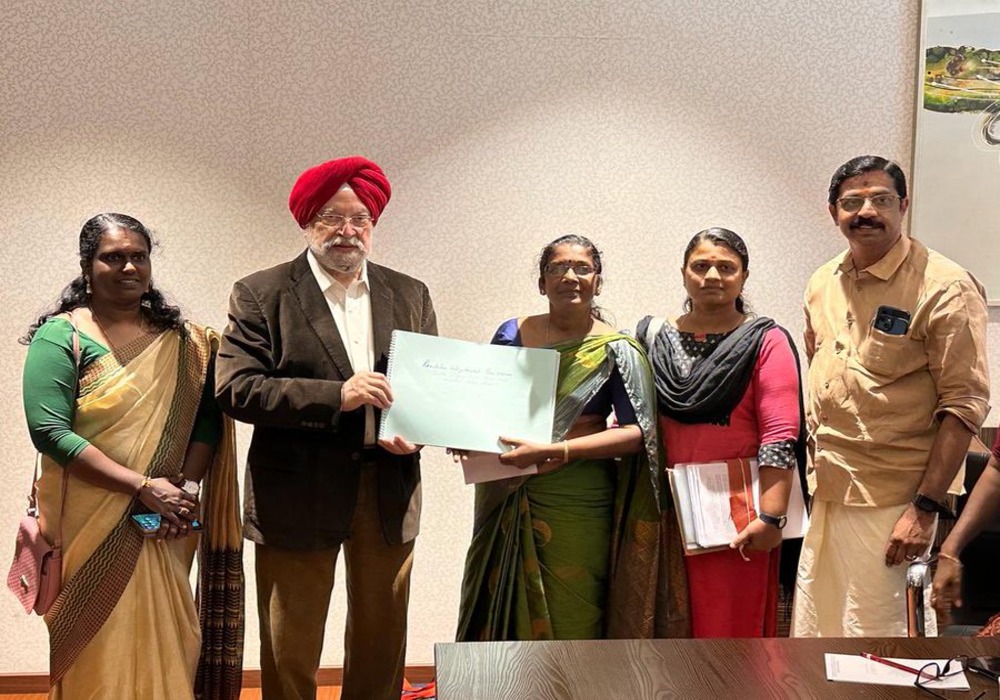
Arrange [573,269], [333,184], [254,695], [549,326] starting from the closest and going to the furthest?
[333,184]
[573,269]
[549,326]
[254,695]

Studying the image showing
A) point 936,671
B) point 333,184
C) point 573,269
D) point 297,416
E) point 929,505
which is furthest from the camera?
point 573,269

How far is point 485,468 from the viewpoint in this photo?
259cm

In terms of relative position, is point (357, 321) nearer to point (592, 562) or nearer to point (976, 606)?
point (592, 562)

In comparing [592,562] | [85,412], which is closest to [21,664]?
[85,412]

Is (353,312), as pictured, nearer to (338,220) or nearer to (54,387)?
(338,220)

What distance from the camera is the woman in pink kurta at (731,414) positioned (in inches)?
100

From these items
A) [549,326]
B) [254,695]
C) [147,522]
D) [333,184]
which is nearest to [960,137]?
[549,326]

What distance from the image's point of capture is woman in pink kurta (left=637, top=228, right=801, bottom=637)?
2.54m

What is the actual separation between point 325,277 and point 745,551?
1.30 meters

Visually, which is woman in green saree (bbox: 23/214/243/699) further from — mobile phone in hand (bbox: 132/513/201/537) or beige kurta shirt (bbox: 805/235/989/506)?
beige kurta shirt (bbox: 805/235/989/506)

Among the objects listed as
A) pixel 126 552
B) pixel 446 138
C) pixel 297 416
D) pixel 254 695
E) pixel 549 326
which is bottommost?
pixel 254 695

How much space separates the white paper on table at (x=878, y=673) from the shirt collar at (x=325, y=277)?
4.80 feet

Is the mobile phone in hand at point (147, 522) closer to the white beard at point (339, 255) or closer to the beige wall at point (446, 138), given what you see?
the white beard at point (339, 255)

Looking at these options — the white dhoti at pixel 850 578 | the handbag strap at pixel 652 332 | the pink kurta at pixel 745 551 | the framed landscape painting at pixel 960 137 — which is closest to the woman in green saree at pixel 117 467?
the handbag strap at pixel 652 332
